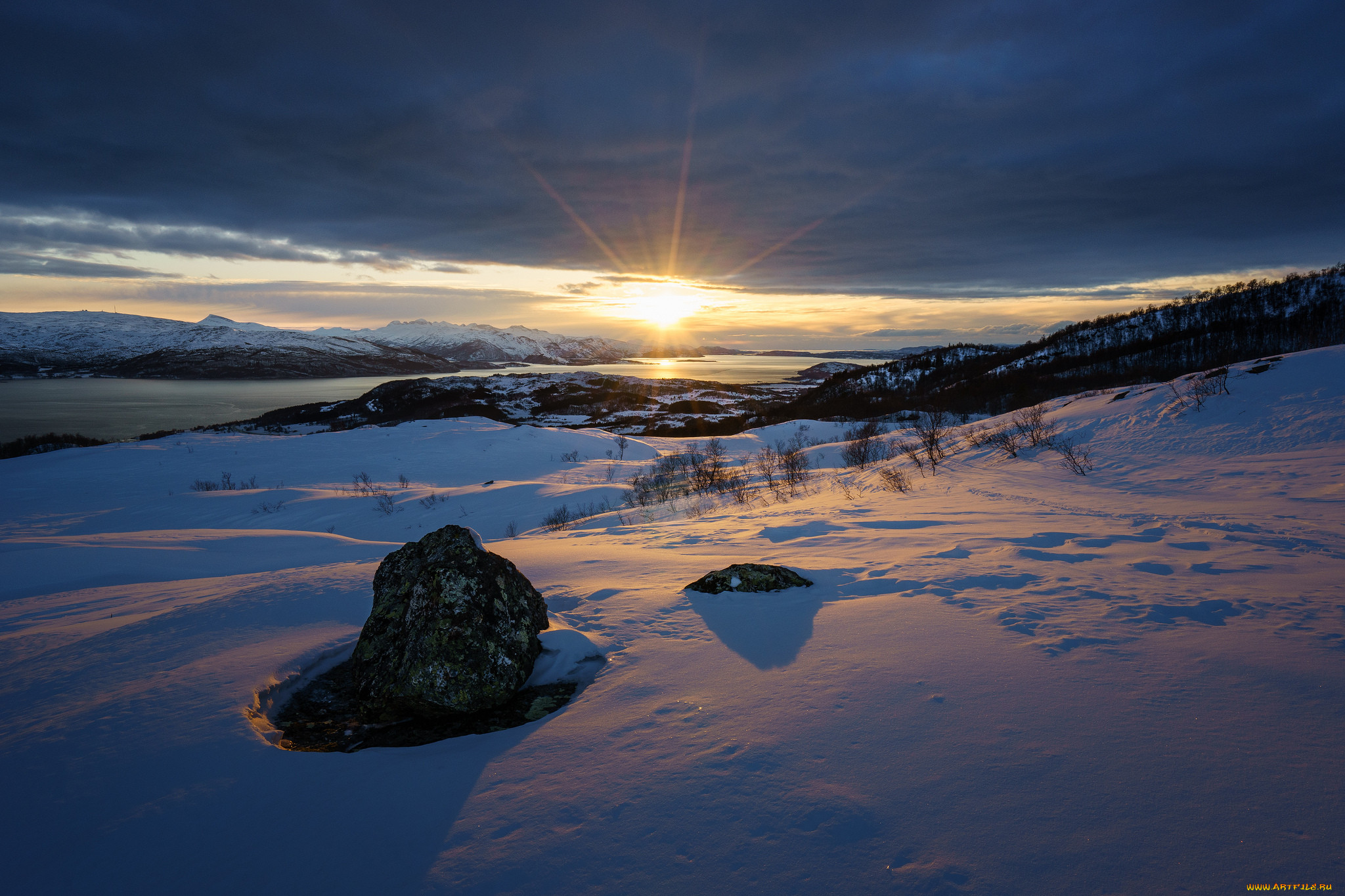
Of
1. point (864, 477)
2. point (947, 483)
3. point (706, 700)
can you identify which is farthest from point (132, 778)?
point (864, 477)

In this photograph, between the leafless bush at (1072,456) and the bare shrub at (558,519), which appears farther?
the bare shrub at (558,519)

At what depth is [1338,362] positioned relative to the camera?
43.3 feet

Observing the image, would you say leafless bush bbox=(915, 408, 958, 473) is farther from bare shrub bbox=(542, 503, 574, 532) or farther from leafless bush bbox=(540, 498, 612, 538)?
bare shrub bbox=(542, 503, 574, 532)

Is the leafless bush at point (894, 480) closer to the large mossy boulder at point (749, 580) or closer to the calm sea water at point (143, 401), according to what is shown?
the large mossy boulder at point (749, 580)

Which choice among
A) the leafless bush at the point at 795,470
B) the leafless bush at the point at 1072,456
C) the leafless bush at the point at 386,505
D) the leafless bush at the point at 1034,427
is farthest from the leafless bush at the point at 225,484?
the leafless bush at the point at 1034,427

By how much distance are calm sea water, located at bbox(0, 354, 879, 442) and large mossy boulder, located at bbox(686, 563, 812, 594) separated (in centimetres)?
9579

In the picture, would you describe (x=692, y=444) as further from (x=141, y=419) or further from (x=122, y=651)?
(x=141, y=419)

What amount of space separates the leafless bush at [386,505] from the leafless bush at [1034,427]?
20.7 meters

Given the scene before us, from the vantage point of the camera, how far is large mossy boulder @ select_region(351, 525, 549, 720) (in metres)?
3.73

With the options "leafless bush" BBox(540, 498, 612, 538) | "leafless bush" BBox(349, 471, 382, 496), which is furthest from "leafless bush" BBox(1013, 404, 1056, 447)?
"leafless bush" BBox(349, 471, 382, 496)

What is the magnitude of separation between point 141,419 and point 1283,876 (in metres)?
129

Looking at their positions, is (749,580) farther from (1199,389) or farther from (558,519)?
(1199,389)

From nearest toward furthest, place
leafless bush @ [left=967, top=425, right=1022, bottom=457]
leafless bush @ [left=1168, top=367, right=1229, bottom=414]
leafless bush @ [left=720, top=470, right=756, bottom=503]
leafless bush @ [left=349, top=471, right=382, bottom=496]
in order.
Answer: leafless bush @ [left=1168, top=367, right=1229, bottom=414] → leafless bush @ [left=720, top=470, right=756, bottom=503] → leafless bush @ [left=967, top=425, right=1022, bottom=457] → leafless bush @ [left=349, top=471, right=382, bottom=496]

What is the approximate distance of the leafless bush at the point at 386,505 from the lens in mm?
18011
